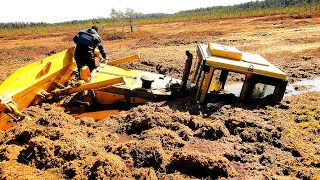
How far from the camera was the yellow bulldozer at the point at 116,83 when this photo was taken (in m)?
5.03

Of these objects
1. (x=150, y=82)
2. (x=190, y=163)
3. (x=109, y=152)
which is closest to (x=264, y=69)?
(x=150, y=82)

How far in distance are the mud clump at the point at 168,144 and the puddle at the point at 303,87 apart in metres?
1.89

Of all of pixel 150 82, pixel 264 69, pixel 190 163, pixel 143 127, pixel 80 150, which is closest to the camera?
pixel 190 163

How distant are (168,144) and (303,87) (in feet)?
18.5

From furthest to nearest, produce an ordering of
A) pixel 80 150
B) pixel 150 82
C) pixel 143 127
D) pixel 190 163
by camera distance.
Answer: pixel 150 82
pixel 143 127
pixel 80 150
pixel 190 163

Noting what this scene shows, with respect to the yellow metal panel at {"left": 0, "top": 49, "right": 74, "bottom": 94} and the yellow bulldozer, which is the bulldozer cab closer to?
the yellow bulldozer

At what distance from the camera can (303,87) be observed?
25.2 feet

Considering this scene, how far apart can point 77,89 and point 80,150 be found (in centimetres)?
200

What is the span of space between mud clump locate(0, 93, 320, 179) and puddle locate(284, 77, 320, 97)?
1.89 meters

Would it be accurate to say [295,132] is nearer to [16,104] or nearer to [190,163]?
[190,163]

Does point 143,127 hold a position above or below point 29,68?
below

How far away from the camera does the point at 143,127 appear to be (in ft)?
16.0

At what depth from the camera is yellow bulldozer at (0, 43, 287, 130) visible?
198 inches

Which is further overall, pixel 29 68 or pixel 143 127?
pixel 29 68
